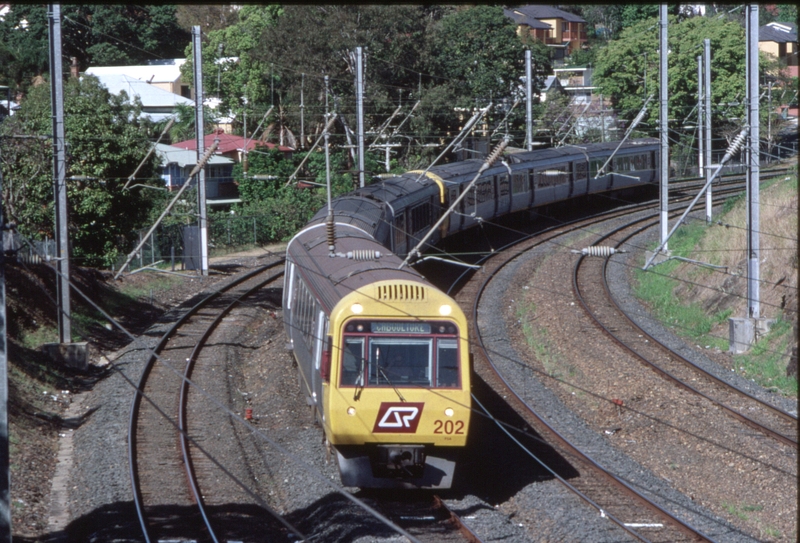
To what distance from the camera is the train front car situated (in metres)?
10.5

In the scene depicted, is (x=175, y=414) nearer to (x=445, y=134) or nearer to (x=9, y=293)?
(x=9, y=293)

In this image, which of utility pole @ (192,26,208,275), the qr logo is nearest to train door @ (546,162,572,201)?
utility pole @ (192,26,208,275)

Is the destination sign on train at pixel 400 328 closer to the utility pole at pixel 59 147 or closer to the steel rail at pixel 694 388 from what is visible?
the steel rail at pixel 694 388

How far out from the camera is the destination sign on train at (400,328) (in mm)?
10680

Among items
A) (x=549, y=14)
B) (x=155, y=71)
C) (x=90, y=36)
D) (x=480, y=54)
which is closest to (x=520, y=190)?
(x=480, y=54)

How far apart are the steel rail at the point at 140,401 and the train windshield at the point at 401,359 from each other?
224 centimetres

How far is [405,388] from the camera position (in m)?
10.5

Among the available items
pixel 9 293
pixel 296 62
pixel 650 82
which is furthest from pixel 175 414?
pixel 650 82

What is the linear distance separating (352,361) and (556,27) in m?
94.1

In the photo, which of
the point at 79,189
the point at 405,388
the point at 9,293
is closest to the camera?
the point at 405,388

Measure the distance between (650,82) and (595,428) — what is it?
1608 inches

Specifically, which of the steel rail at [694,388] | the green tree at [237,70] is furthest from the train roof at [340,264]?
the green tree at [237,70]

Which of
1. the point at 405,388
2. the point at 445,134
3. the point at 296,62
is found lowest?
the point at 405,388

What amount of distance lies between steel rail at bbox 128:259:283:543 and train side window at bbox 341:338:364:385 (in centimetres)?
212
